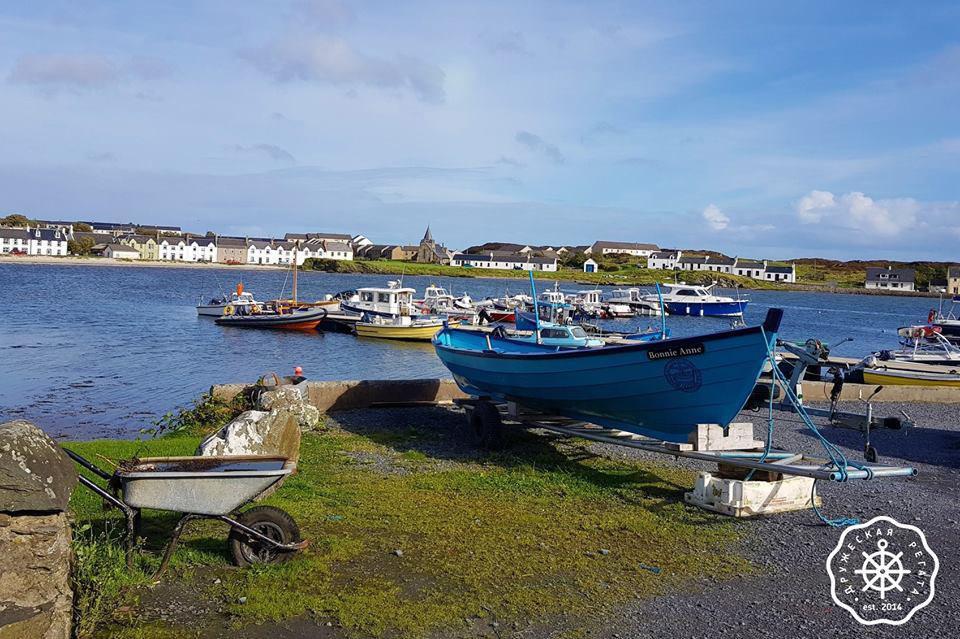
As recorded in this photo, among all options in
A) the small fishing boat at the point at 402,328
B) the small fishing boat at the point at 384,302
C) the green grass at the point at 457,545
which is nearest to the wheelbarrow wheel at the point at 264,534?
the green grass at the point at 457,545

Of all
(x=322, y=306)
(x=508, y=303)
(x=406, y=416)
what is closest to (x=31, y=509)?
(x=406, y=416)

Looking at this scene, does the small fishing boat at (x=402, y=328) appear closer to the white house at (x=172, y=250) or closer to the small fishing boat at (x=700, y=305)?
the small fishing boat at (x=700, y=305)

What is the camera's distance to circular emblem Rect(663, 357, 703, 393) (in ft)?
34.2

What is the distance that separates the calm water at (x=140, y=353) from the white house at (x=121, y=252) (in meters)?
78.4

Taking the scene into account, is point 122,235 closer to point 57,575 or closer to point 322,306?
point 322,306

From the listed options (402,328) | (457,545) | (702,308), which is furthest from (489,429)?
(702,308)

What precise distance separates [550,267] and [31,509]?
169118 mm

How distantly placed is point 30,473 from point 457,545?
388 cm

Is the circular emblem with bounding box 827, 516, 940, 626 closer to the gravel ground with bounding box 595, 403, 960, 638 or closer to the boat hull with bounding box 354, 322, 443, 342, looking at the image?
the gravel ground with bounding box 595, 403, 960, 638

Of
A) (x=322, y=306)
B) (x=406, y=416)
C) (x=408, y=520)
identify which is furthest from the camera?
(x=322, y=306)

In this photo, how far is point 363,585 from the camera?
6.88 m

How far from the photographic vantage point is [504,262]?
7126 inches

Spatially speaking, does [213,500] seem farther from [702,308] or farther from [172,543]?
[702,308]

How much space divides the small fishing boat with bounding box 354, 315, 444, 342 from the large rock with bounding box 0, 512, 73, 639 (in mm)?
38008
